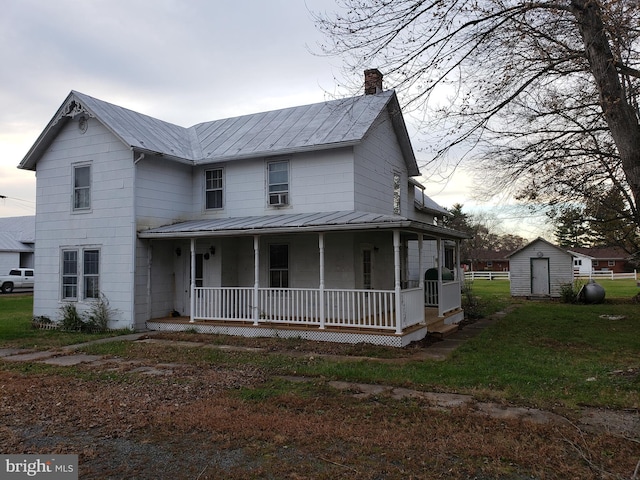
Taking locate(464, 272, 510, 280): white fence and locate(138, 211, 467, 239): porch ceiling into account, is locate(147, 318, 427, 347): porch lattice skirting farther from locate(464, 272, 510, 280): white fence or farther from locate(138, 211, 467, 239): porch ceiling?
locate(464, 272, 510, 280): white fence

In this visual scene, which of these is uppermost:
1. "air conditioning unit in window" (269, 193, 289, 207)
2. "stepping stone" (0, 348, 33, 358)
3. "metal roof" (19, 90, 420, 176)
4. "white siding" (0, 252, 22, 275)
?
"metal roof" (19, 90, 420, 176)

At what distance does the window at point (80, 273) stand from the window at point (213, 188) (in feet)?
12.6

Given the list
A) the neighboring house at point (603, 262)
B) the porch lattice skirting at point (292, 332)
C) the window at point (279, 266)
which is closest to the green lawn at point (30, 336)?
the porch lattice skirting at point (292, 332)

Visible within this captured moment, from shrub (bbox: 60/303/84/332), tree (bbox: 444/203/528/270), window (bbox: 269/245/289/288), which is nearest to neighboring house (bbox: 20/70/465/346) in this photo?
window (bbox: 269/245/289/288)

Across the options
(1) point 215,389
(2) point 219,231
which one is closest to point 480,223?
(2) point 219,231

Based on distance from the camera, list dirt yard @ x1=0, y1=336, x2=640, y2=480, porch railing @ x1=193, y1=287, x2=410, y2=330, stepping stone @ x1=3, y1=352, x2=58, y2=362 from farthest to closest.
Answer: porch railing @ x1=193, y1=287, x2=410, y2=330, stepping stone @ x1=3, y1=352, x2=58, y2=362, dirt yard @ x1=0, y1=336, x2=640, y2=480

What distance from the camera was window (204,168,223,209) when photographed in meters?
15.4

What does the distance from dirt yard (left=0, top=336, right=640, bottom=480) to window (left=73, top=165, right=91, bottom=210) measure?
8638mm

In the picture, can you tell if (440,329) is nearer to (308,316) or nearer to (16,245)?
(308,316)

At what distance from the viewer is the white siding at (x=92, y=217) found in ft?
45.2

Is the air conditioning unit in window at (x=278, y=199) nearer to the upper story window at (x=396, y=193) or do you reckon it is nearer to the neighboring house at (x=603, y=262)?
the upper story window at (x=396, y=193)

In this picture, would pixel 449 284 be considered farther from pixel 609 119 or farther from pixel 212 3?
pixel 212 3

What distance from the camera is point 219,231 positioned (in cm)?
1269

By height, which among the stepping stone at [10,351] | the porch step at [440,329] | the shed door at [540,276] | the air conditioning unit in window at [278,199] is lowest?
the stepping stone at [10,351]
